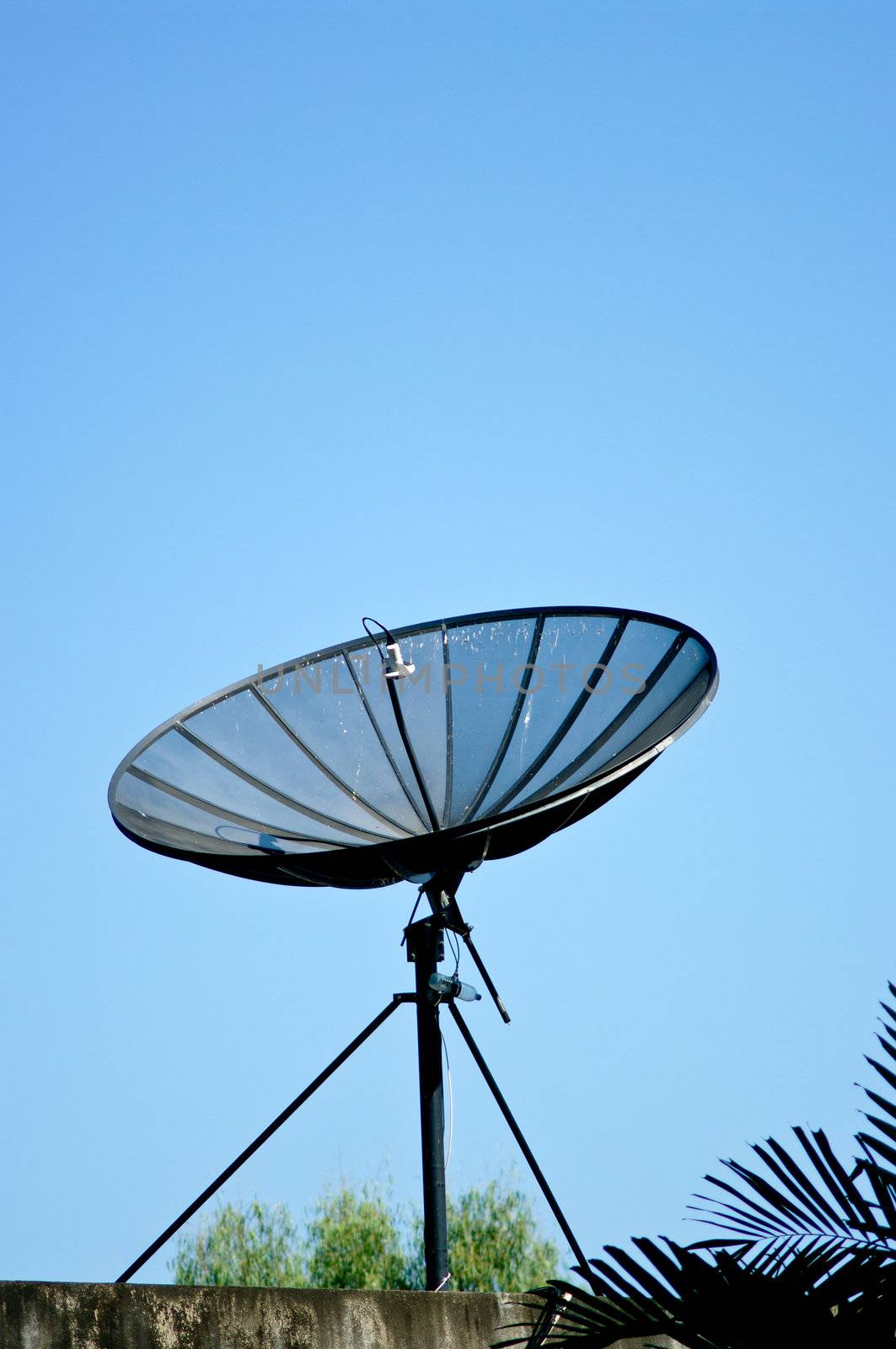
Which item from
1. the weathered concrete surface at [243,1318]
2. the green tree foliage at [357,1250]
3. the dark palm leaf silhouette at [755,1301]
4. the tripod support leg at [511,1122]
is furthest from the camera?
the green tree foliage at [357,1250]

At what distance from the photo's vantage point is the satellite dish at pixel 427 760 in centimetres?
688

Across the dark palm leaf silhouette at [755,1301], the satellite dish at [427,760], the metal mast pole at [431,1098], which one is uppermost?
the satellite dish at [427,760]

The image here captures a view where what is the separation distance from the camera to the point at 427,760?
8094 mm

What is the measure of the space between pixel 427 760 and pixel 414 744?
0.12 meters

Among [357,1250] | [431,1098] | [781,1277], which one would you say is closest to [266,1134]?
[431,1098]

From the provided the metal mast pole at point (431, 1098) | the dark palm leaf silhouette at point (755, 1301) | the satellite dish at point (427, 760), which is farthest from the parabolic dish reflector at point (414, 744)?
the dark palm leaf silhouette at point (755, 1301)

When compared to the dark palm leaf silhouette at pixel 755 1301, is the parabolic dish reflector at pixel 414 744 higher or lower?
higher

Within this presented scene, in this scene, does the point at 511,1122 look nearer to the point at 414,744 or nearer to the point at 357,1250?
the point at 414,744

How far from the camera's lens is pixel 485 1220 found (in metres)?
24.2

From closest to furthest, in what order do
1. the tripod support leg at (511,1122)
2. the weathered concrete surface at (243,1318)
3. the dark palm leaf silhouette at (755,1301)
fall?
the dark palm leaf silhouette at (755,1301) → the weathered concrete surface at (243,1318) → the tripod support leg at (511,1122)

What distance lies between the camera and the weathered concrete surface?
462cm

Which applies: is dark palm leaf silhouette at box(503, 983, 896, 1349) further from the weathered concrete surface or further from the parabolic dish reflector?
the parabolic dish reflector

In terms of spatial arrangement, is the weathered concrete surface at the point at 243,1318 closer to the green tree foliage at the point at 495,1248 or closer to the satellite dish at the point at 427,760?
the satellite dish at the point at 427,760

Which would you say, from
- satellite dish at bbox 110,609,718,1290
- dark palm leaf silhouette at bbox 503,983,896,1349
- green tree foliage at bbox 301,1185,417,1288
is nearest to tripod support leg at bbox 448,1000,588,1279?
satellite dish at bbox 110,609,718,1290
